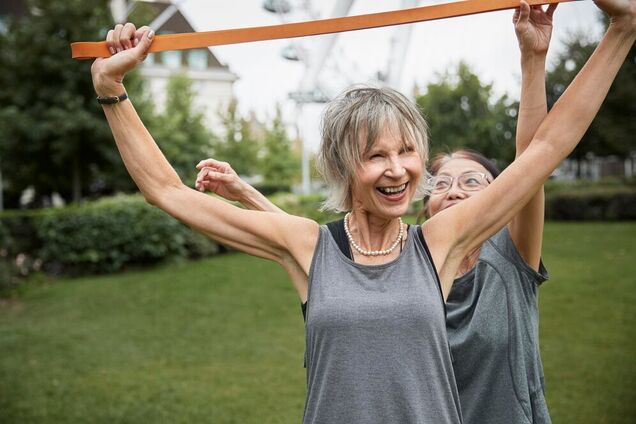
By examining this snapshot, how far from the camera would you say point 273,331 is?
9.30m

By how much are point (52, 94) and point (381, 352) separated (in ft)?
60.5

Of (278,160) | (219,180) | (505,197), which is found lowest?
(505,197)

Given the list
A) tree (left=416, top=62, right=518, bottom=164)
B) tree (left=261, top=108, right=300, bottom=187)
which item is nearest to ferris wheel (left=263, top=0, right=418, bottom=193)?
tree (left=416, top=62, right=518, bottom=164)

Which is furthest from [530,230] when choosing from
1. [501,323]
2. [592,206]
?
[592,206]

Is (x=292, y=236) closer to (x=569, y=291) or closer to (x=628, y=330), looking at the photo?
(x=628, y=330)

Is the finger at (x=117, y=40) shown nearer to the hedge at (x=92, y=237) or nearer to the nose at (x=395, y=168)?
the nose at (x=395, y=168)

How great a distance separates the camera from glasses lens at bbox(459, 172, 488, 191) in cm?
279

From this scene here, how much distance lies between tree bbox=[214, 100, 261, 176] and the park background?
7016 millimetres

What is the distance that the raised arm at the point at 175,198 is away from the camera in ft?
6.72

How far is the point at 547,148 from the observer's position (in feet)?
6.55

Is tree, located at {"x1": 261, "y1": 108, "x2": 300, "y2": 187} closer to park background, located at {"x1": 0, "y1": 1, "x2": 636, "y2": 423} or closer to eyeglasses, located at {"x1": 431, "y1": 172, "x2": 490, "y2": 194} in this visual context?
park background, located at {"x1": 0, "y1": 1, "x2": 636, "y2": 423}

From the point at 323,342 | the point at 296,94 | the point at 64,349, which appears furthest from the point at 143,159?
the point at 296,94

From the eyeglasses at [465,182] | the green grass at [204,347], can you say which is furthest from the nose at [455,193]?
the green grass at [204,347]

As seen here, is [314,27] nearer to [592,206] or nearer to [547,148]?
[547,148]
